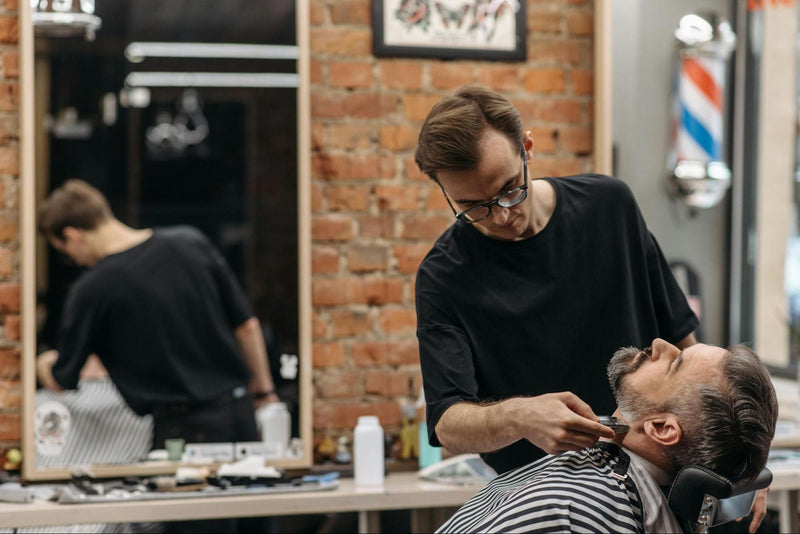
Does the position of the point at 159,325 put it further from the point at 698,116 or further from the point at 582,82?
the point at 698,116

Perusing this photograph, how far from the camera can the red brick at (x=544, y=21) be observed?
3.18 meters

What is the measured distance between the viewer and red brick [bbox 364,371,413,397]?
121 inches

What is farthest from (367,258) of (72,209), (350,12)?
(72,209)

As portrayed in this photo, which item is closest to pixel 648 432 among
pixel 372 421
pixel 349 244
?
pixel 372 421

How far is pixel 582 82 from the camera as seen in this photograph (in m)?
3.23

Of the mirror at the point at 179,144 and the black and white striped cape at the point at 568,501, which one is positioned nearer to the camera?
the black and white striped cape at the point at 568,501

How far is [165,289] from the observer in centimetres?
294

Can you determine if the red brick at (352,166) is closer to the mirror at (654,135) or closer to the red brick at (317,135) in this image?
the red brick at (317,135)

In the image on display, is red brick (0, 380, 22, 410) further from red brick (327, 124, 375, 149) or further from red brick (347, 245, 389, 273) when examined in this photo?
red brick (327, 124, 375, 149)

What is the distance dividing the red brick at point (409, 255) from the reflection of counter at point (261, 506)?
2.25 ft

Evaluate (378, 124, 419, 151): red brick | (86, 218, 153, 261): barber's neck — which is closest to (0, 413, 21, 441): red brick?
(86, 218, 153, 261): barber's neck

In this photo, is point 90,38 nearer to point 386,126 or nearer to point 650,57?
point 386,126

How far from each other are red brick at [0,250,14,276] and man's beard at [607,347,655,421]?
186 cm

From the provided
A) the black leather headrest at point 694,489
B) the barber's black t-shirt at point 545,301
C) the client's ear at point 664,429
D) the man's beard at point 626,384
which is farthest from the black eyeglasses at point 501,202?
the black leather headrest at point 694,489
